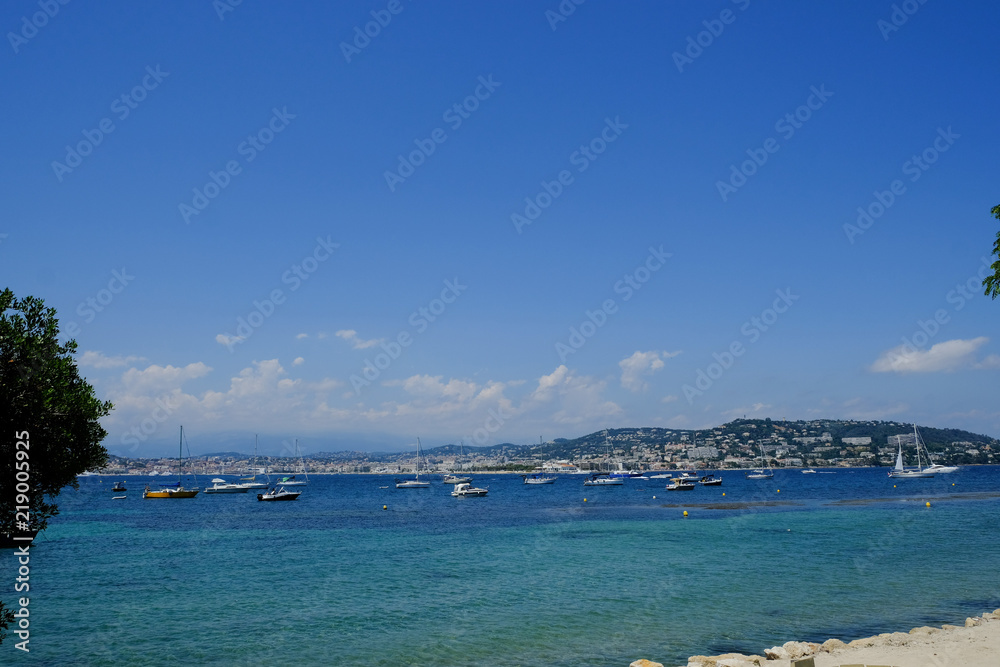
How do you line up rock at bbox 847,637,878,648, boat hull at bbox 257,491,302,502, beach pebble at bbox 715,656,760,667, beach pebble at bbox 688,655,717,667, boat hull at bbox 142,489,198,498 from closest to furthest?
beach pebble at bbox 715,656,760,667
beach pebble at bbox 688,655,717,667
rock at bbox 847,637,878,648
boat hull at bbox 257,491,302,502
boat hull at bbox 142,489,198,498

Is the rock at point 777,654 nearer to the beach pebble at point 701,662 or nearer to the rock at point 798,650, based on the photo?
the rock at point 798,650

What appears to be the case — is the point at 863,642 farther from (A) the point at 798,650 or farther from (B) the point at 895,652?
(A) the point at 798,650

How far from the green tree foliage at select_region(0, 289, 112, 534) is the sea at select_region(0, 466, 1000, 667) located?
10.1 meters

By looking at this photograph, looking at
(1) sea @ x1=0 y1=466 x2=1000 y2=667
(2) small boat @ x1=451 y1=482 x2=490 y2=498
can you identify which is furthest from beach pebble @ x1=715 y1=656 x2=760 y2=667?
(2) small boat @ x1=451 y1=482 x2=490 y2=498

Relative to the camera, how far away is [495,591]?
85.2 ft

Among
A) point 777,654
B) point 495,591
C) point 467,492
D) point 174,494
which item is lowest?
point 467,492

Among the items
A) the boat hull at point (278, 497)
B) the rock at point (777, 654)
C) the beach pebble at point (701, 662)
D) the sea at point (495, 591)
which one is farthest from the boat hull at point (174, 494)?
the rock at point (777, 654)

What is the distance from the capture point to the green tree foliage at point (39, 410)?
343 inches

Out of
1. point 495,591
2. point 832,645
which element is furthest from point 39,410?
point 495,591

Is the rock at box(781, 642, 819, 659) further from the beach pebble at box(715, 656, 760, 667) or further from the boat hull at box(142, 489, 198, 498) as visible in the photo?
the boat hull at box(142, 489, 198, 498)

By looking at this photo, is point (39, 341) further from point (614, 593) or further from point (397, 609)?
point (614, 593)

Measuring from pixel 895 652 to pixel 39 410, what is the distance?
60.3 feet

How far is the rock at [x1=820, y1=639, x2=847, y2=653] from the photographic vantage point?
643 inches

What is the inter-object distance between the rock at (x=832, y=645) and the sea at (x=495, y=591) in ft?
6.08
